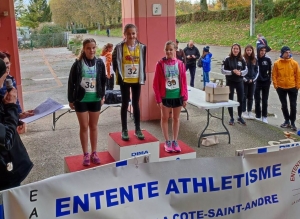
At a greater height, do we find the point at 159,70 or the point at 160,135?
the point at 159,70

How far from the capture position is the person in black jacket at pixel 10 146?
2389mm

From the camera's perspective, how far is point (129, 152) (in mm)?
4461

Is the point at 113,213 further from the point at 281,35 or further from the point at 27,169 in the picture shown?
the point at 281,35

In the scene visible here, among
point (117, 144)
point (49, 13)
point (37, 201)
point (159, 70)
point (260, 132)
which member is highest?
point (49, 13)

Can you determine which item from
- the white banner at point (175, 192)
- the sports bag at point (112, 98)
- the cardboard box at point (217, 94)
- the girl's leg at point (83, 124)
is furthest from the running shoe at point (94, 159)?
the sports bag at point (112, 98)

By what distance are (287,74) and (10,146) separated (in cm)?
591

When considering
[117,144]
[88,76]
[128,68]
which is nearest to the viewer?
[88,76]

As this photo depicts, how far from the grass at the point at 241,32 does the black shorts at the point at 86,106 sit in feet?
65.4

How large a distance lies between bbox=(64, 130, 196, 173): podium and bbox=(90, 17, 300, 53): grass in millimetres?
19179

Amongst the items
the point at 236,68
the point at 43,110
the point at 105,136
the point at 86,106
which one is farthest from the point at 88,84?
the point at 236,68

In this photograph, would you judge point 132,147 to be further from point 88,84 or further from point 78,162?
point 88,84

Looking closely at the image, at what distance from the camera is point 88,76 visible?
4.14m

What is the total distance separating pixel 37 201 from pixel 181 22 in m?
42.2

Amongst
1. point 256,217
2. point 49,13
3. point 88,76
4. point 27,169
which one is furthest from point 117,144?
point 49,13
